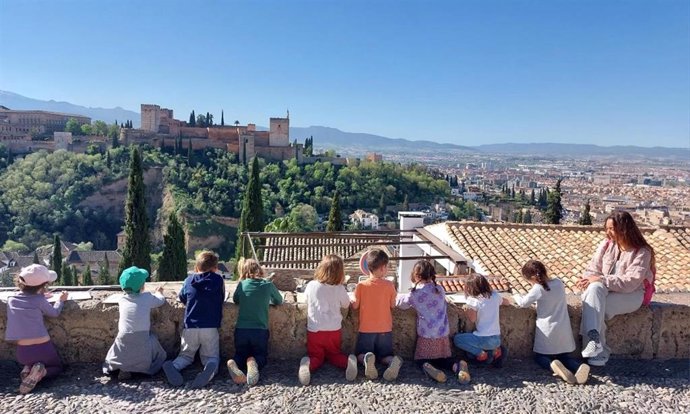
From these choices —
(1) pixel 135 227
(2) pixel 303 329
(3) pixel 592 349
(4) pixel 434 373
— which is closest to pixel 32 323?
(2) pixel 303 329

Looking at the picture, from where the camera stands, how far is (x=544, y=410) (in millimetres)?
2936

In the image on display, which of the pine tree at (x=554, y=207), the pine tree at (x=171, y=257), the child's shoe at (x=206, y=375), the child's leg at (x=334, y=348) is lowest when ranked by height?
the pine tree at (x=171, y=257)

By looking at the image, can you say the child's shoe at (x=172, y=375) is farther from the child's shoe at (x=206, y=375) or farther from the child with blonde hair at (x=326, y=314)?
the child with blonde hair at (x=326, y=314)

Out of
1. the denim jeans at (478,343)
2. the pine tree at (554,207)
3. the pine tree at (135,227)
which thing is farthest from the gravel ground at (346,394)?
the pine tree at (554,207)

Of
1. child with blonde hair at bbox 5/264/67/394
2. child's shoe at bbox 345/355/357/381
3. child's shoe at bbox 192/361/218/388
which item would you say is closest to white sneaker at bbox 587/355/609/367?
child's shoe at bbox 345/355/357/381

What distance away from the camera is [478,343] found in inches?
137

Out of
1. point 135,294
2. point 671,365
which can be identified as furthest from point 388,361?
point 671,365

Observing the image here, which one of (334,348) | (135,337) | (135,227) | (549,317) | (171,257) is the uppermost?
(549,317)

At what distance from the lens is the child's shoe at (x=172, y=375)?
308cm

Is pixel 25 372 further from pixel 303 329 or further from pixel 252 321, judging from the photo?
pixel 303 329

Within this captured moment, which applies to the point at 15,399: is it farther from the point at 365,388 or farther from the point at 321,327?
the point at 365,388

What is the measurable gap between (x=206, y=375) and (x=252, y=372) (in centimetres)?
29

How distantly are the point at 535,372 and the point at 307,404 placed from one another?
1676 millimetres

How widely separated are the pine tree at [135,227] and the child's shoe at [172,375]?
21.3m
